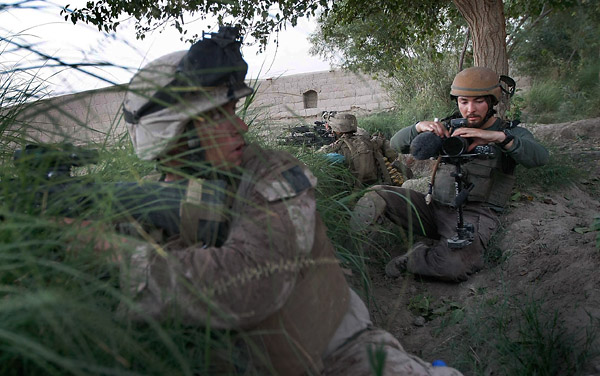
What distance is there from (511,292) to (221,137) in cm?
228

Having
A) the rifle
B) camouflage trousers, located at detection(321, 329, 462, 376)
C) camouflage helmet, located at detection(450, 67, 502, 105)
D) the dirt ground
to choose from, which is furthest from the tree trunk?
the rifle

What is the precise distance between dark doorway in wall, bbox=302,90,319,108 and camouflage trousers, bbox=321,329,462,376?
16.1 m

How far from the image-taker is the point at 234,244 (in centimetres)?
140

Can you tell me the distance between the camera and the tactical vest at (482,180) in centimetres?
389

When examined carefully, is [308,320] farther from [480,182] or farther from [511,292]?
[480,182]

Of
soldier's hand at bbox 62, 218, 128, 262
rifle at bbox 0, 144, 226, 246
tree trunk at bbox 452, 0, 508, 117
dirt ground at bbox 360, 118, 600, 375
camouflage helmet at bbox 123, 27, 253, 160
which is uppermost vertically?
tree trunk at bbox 452, 0, 508, 117

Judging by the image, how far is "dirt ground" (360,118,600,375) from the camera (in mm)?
2566

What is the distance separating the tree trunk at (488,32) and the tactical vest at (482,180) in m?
2.02

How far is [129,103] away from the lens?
1557 mm

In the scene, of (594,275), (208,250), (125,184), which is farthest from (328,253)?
(594,275)

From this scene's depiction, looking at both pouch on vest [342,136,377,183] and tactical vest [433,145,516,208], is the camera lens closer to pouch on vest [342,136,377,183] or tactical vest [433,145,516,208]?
tactical vest [433,145,516,208]

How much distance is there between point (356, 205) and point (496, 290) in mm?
1062

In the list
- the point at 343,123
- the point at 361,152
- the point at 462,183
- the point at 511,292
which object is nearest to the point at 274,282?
the point at 511,292

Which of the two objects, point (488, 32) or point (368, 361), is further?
point (488, 32)
